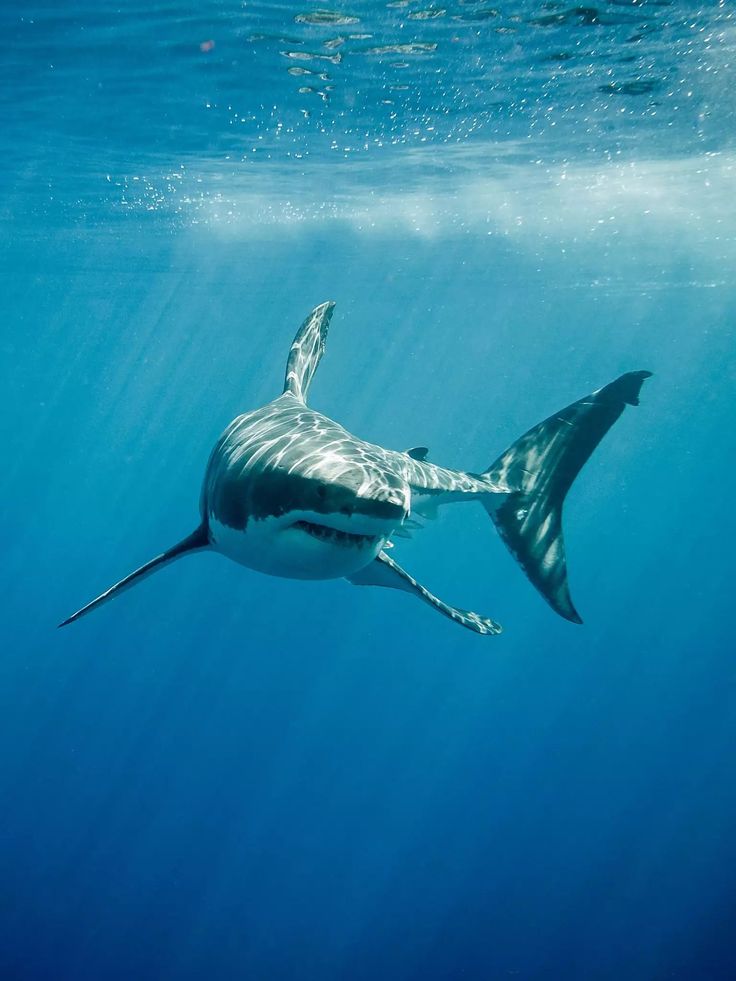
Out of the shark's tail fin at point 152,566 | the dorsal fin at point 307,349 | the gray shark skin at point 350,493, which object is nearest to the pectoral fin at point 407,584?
the gray shark skin at point 350,493

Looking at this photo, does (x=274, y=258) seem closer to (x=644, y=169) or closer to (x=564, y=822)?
(x=644, y=169)

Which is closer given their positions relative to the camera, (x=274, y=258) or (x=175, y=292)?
(x=274, y=258)

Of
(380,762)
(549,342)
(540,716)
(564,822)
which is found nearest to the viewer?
(564,822)

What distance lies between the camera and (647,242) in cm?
2634

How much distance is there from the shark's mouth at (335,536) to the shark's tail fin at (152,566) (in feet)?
6.07

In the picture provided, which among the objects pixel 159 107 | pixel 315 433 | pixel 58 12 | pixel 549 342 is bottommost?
pixel 315 433

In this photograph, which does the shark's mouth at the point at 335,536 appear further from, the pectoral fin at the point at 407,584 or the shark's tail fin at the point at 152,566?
the shark's tail fin at the point at 152,566

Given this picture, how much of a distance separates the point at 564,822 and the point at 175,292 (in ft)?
110

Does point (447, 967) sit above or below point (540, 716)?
below

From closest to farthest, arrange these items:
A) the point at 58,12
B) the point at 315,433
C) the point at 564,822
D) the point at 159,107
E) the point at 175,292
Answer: the point at 315,433 < the point at 58,12 < the point at 159,107 < the point at 564,822 < the point at 175,292

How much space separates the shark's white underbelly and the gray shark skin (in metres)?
0.01

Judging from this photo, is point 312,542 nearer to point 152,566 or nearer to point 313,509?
point 313,509

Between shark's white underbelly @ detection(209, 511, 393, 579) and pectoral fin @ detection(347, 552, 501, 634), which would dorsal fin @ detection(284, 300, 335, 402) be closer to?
pectoral fin @ detection(347, 552, 501, 634)

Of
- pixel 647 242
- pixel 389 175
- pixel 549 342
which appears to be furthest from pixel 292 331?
pixel 389 175
